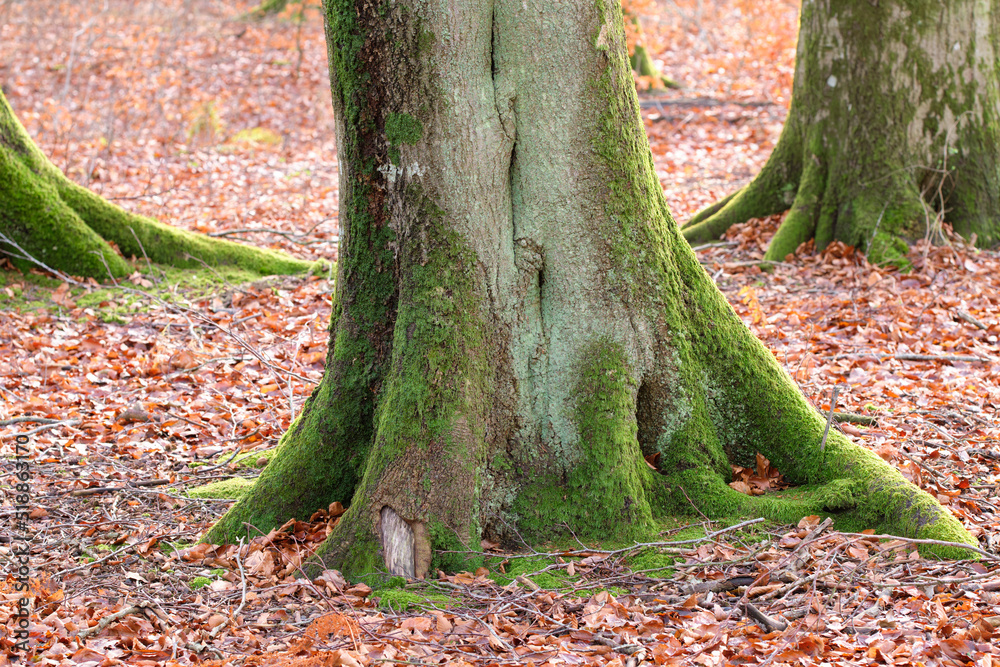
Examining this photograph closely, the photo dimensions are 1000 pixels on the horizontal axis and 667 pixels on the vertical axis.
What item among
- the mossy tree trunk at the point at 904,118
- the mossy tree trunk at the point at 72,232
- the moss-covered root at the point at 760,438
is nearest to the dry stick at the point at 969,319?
the mossy tree trunk at the point at 904,118

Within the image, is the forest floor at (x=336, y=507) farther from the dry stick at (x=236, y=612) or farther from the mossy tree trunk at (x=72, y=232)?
the mossy tree trunk at (x=72, y=232)

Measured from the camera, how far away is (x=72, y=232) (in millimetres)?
7797

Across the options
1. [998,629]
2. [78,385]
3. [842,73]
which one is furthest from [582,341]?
[842,73]

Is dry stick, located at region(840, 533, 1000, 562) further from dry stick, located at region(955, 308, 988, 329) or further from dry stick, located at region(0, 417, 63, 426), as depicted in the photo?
dry stick, located at region(0, 417, 63, 426)

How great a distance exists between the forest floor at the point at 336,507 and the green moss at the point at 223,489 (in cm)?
9

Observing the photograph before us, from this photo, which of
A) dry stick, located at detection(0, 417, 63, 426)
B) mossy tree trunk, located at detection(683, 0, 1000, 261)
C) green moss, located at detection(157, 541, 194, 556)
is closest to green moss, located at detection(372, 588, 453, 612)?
green moss, located at detection(157, 541, 194, 556)

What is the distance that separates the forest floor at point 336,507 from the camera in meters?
2.94

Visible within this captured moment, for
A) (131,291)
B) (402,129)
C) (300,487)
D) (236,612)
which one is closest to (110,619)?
(236,612)

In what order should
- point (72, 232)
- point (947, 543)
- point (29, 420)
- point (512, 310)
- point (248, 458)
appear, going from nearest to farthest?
point (947, 543)
point (512, 310)
point (248, 458)
point (29, 420)
point (72, 232)

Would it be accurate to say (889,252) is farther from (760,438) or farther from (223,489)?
(223,489)

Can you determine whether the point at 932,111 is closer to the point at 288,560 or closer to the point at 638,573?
the point at 638,573

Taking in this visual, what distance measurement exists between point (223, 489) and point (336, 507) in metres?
1.00

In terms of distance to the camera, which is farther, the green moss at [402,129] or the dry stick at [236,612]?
the green moss at [402,129]

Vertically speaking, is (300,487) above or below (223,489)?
above
